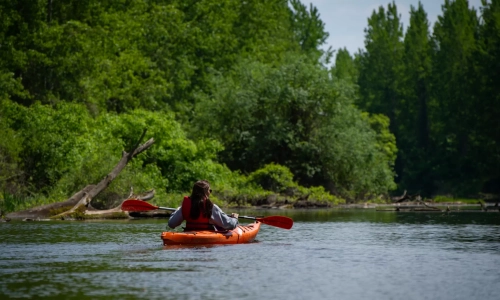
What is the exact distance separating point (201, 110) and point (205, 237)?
34.3 m

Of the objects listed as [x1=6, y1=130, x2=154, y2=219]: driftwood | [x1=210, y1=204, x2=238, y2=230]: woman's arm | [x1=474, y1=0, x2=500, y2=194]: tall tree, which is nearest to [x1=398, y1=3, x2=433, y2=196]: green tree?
[x1=474, y1=0, x2=500, y2=194]: tall tree

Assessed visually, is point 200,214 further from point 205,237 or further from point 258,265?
point 258,265

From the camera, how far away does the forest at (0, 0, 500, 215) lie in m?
37.2

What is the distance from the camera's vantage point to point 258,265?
16.9 metres

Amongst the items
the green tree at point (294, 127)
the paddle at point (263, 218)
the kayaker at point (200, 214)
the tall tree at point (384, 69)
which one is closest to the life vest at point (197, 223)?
the kayaker at point (200, 214)

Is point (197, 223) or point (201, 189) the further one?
point (197, 223)

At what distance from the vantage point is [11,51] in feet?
140

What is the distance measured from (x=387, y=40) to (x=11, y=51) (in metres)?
58.8

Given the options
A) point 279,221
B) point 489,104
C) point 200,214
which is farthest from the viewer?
point 489,104

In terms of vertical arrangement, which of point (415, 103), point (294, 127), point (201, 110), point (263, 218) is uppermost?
point (415, 103)

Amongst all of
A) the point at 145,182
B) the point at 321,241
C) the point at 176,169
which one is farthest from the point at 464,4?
the point at 321,241

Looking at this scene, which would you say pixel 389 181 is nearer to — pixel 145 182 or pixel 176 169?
pixel 176 169

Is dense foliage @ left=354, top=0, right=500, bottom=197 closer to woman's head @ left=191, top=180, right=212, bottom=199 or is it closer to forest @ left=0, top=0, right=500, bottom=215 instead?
forest @ left=0, top=0, right=500, bottom=215

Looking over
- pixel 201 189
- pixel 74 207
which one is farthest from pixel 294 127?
pixel 201 189
